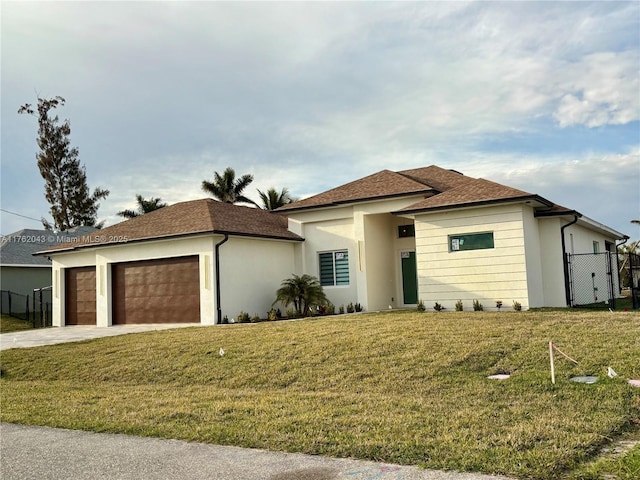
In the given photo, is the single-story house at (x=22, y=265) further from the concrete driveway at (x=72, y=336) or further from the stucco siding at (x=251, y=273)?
the stucco siding at (x=251, y=273)

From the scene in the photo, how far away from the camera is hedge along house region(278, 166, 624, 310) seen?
690 inches

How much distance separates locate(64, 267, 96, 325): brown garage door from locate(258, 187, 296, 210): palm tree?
20213mm

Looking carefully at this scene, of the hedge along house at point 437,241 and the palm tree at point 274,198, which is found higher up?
the palm tree at point 274,198

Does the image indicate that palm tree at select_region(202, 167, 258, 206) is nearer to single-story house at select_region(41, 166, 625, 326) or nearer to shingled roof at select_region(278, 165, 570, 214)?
single-story house at select_region(41, 166, 625, 326)

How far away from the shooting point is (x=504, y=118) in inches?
706

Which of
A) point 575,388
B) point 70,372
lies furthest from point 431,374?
point 70,372

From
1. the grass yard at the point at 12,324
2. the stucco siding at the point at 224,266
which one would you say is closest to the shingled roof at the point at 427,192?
the stucco siding at the point at 224,266

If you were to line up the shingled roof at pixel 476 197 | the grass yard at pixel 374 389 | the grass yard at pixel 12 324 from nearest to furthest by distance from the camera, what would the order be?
1. the grass yard at pixel 374 389
2. the shingled roof at pixel 476 197
3. the grass yard at pixel 12 324

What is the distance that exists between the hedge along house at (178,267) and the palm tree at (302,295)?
112 cm

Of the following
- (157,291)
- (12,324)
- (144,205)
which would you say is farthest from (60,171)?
(157,291)

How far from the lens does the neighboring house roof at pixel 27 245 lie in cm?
3266

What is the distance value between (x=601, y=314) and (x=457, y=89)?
7.33 meters

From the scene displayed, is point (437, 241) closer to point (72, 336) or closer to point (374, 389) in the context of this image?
point (374, 389)

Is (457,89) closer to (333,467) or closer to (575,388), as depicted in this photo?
(575,388)
